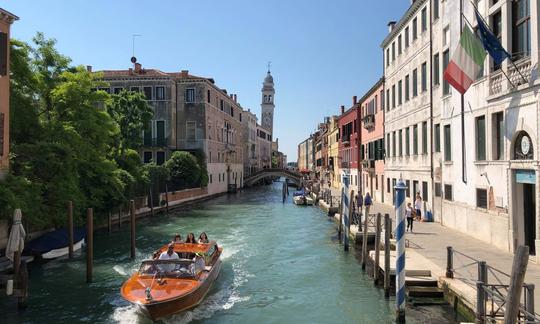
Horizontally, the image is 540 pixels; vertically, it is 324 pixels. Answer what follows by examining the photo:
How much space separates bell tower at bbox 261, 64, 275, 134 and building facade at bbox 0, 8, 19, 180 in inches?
4002

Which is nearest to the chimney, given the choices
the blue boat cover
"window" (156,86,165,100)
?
the blue boat cover

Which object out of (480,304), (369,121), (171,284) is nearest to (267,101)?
(369,121)

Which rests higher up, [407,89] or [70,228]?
[407,89]

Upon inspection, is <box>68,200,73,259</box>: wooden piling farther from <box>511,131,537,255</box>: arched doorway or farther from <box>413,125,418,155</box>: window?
<box>413,125,418,155</box>: window

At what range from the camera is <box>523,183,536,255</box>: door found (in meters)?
13.4

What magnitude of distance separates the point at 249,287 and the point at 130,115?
2510 cm

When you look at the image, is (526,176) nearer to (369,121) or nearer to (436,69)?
(436,69)

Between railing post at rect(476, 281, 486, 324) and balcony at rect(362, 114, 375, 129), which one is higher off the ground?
balcony at rect(362, 114, 375, 129)

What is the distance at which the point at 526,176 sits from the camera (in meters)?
13.2

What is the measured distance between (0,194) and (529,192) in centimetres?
1625

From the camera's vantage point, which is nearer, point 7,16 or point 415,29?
point 7,16

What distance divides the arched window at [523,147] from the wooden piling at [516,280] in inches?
299

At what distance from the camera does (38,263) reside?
17.6 m

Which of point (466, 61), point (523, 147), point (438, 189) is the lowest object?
point (438, 189)
